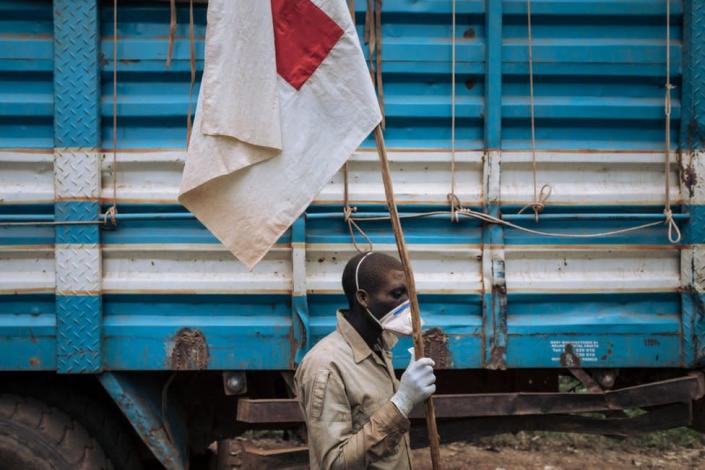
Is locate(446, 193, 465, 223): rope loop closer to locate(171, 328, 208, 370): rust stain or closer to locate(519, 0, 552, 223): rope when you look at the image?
locate(519, 0, 552, 223): rope

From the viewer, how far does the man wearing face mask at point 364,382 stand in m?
2.30

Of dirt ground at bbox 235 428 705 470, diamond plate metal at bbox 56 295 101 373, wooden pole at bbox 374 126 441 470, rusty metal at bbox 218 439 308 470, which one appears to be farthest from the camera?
dirt ground at bbox 235 428 705 470

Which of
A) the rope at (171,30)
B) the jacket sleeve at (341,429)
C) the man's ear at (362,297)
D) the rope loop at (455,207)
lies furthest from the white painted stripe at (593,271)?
the rope at (171,30)

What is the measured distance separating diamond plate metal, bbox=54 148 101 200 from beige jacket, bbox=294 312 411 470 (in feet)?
5.07

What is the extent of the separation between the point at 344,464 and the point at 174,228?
1.63 meters

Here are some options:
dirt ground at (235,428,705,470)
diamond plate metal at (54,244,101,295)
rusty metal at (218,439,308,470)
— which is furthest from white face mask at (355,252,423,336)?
dirt ground at (235,428,705,470)

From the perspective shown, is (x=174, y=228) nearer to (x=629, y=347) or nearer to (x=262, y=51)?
(x=262, y=51)

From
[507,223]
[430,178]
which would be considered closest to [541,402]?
[507,223]

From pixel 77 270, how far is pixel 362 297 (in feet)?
5.15

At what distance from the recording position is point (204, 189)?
237 centimetres

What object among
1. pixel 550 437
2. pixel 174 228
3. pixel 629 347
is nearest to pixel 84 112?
pixel 174 228

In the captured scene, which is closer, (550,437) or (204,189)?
(204,189)

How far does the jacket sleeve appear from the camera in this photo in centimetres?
228

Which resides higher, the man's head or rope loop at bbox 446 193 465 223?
rope loop at bbox 446 193 465 223
